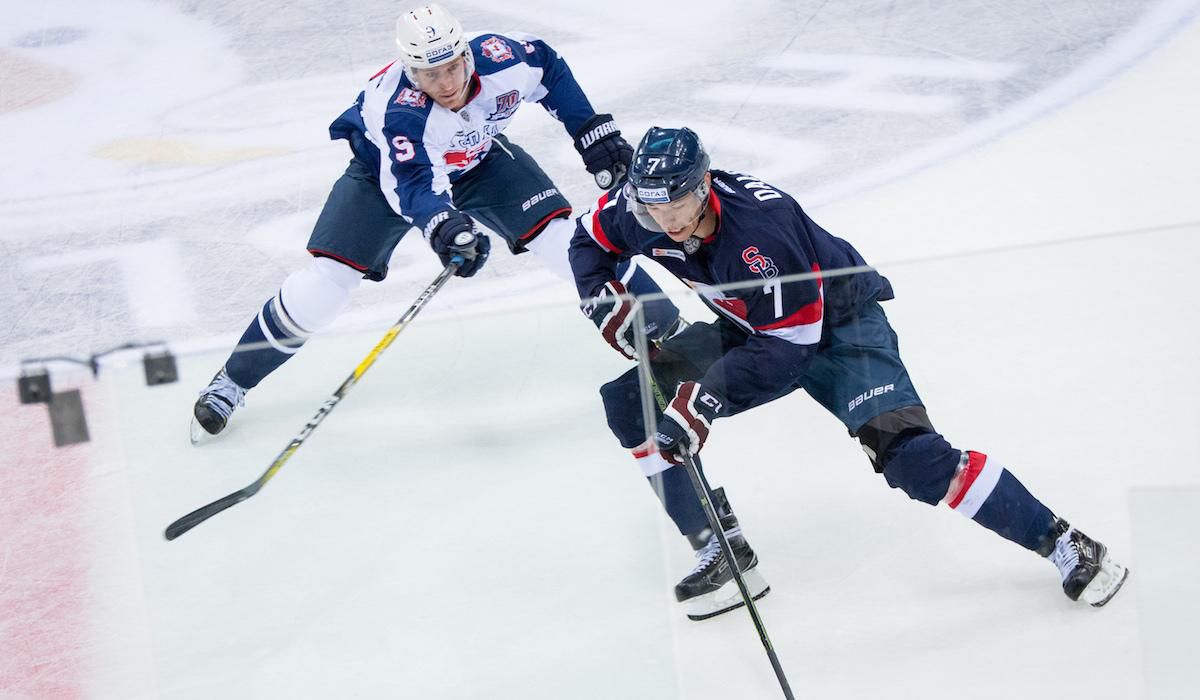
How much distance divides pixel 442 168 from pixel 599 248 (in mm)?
672

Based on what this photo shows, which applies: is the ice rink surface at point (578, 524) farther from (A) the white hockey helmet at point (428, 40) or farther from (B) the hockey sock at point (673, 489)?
(A) the white hockey helmet at point (428, 40)

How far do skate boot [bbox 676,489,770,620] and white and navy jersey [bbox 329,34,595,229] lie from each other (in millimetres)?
1254

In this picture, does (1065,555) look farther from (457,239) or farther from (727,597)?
(457,239)

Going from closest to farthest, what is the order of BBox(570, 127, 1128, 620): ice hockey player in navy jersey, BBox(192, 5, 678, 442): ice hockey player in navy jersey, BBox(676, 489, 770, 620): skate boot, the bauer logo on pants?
BBox(570, 127, 1128, 620): ice hockey player in navy jersey < BBox(676, 489, 770, 620): skate boot < the bauer logo on pants < BBox(192, 5, 678, 442): ice hockey player in navy jersey

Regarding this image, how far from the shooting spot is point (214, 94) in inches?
214

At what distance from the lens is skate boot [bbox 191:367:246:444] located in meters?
2.12

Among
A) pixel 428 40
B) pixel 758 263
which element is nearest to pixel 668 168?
pixel 758 263

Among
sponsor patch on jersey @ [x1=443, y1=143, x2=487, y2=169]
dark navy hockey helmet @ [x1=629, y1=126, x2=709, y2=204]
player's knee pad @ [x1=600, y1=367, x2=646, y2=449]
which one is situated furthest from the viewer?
sponsor patch on jersey @ [x1=443, y1=143, x2=487, y2=169]

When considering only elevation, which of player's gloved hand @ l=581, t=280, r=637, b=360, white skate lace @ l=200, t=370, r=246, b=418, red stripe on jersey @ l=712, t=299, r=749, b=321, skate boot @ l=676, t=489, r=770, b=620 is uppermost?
player's gloved hand @ l=581, t=280, r=637, b=360

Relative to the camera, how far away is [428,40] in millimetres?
3453

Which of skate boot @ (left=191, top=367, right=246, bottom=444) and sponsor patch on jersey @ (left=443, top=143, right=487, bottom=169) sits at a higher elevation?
skate boot @ (left=191, top=367, right=246, bottom=444)

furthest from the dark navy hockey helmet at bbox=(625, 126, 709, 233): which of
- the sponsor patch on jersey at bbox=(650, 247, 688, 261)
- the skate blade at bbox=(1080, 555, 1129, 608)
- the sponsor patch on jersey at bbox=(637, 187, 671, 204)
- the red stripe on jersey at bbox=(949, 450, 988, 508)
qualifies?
the skate blade at bbox=(1080, 555, 1129, 608)

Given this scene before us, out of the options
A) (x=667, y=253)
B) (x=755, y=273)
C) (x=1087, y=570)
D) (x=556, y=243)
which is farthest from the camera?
(x=556, y=243)

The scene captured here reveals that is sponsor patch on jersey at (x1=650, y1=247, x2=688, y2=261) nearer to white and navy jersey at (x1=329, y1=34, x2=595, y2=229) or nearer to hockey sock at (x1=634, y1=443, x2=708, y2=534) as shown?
hockey sock at (x1=634, y1=443, x2=708, y2=534)
